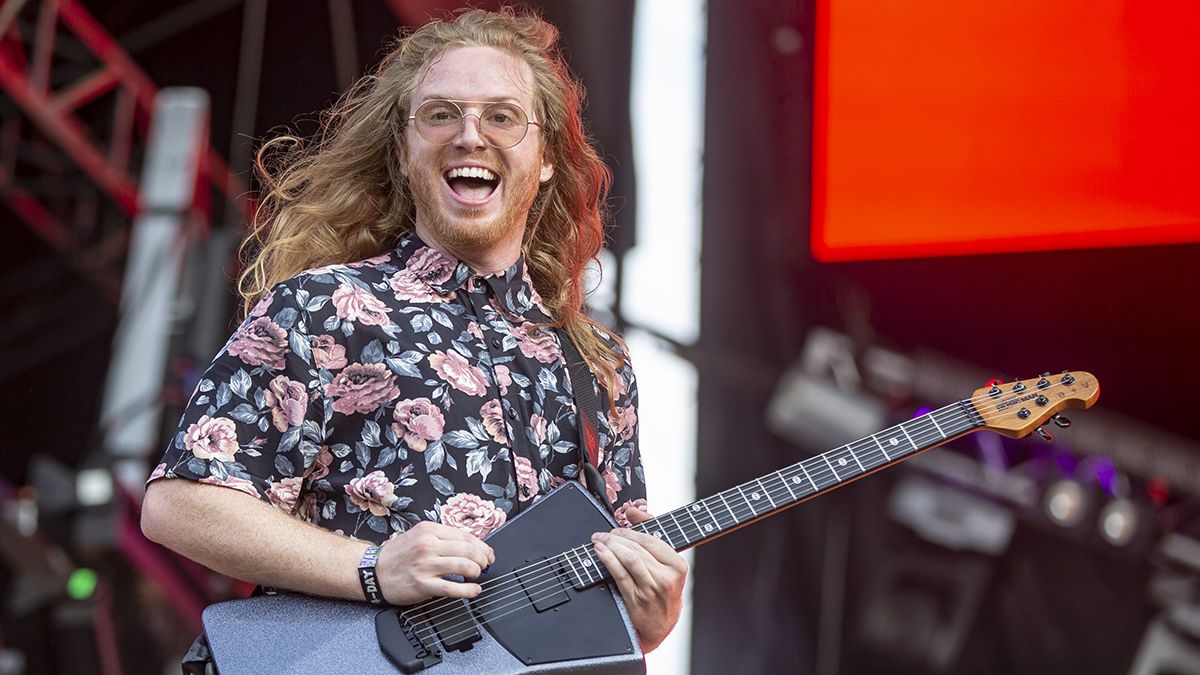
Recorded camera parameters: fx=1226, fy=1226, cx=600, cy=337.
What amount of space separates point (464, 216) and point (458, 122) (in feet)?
0.55

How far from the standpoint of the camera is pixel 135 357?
4.04 meters

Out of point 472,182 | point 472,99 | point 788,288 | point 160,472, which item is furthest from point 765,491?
point 788,288

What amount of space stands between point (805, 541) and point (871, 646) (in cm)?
36

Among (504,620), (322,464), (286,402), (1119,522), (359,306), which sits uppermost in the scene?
(359,306)

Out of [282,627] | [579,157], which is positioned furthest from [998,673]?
[282,627]

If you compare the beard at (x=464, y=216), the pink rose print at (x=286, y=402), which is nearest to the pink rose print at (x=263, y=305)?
the pink rose print at (x=286, y=402)

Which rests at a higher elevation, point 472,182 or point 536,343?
point 472,182

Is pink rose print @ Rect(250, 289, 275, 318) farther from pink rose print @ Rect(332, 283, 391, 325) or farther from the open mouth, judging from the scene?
the open mouth

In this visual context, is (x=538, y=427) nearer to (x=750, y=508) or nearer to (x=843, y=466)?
(x=750, y=508)

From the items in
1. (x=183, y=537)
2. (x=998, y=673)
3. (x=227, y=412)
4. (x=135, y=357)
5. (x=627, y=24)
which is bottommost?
(x=998, y=673)

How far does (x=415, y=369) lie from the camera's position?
1.87m

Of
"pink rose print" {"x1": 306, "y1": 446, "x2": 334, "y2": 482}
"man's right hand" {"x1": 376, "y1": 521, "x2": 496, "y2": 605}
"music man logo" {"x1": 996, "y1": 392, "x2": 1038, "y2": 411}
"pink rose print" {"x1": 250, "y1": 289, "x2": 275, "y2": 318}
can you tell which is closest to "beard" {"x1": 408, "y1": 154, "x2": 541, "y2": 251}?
"pink rose print" {"x1": 250, "y1": 289, "x2": 275, "y2": 318}

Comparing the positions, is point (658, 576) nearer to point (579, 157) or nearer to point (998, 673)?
point (579, 157)

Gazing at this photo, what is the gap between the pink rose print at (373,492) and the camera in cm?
181
